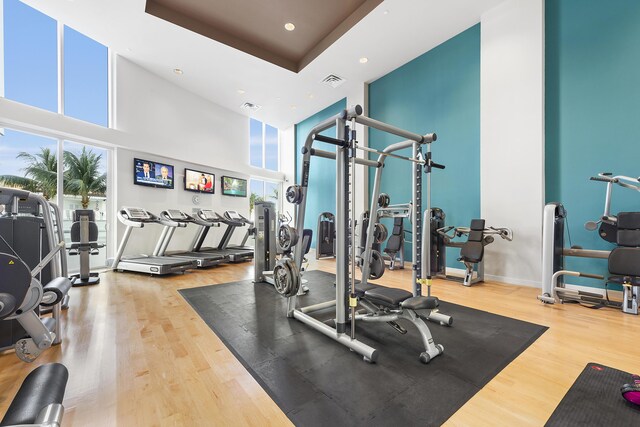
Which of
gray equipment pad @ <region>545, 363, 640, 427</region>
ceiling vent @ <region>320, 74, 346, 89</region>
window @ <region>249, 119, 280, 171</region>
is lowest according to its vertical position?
gray equipment pad @ <region>545, 363, 640, 427</region>

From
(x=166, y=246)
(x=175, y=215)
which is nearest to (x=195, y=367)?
(x=175, y=215)

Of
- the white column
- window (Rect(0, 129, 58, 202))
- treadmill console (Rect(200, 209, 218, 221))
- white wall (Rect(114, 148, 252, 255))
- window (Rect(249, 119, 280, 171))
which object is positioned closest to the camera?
window (Rect(0, 129, 58, 202))

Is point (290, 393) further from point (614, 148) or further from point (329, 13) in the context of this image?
point (329, 13)

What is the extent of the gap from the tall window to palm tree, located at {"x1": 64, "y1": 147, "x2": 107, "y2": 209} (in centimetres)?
80

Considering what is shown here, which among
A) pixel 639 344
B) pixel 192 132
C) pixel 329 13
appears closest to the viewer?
pixel 639 344

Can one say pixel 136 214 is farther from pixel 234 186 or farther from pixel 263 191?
pixel 263 191

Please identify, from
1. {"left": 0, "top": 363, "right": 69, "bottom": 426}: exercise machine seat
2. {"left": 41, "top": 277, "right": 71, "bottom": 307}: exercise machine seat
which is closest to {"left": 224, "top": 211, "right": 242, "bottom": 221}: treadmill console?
{"left": 41, "top": 277, "right": 71, "bottom": 307}: exercise machine seat

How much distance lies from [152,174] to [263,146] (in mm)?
4374

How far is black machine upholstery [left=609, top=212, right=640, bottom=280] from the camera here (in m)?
3.04

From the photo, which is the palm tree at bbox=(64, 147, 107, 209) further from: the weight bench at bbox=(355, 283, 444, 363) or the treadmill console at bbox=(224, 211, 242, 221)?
the weight bench at bbox=(355, 283, 444, 363)

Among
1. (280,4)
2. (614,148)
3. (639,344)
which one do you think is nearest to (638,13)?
(614,148)

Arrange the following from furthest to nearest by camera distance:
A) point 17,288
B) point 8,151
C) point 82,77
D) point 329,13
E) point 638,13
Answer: point 82,77 → point 329,13 → point 8,151 → point 638,13 → point 17,288

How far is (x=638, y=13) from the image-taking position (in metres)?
3.66

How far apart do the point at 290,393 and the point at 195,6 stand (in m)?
6.19
